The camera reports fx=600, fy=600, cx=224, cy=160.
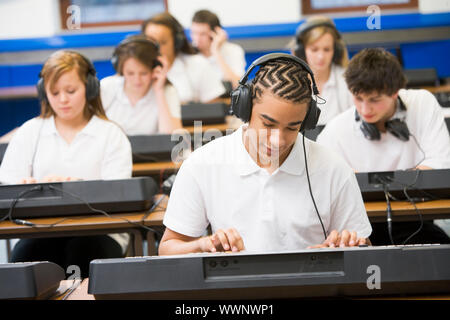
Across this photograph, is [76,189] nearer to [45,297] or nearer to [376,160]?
[45,297]

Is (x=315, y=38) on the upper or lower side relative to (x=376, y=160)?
upper

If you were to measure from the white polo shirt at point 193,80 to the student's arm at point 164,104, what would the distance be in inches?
30.2

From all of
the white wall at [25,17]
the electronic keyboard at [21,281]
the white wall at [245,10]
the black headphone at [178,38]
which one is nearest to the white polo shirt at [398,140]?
the electronic keyboard at [21,281]

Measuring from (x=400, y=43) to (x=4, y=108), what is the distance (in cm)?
357

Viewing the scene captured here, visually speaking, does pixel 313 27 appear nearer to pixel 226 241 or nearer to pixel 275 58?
pixel 275 58

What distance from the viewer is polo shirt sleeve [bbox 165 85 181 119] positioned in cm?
287

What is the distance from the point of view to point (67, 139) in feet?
6.98

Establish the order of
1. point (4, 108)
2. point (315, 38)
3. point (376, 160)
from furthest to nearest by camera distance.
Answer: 1. point (4, 108)
2. point (315, 38)
3. point (376, 160)

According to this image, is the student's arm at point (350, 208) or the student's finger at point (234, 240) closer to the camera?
the student's finger at point (234, 240)

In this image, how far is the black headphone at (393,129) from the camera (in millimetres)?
2045

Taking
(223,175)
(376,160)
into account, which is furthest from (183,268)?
(376,160)

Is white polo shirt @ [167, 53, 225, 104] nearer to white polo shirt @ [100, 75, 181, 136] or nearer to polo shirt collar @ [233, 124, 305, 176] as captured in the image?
white polo shirt @ [100, 75, 181, 136]

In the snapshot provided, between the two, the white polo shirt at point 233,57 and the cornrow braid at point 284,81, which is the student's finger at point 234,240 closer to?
the cornrow braid at point 284,81

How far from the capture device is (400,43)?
5.54 meters
